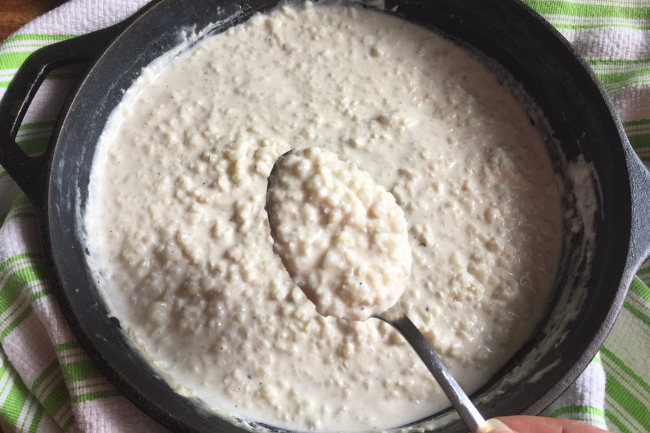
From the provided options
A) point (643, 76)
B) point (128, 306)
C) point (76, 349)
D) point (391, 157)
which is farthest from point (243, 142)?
point (643, 76)

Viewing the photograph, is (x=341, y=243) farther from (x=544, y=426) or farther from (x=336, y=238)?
(x=544, y=426)

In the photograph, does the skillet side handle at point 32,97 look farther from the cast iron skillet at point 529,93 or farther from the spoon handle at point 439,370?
the spoon handle at point 439,370

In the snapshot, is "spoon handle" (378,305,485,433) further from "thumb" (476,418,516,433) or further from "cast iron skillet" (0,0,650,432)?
"cast iron skillet" (0,0,650,432)

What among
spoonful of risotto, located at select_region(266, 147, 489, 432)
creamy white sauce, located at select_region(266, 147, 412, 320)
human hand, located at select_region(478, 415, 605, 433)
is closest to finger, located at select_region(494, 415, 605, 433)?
human hand, located at select_region(478, 415, 605, 433)

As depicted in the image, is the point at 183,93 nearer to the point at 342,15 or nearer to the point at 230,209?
the point at 230,209

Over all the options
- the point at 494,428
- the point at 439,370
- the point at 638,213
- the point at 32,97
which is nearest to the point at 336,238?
the point at 439,370

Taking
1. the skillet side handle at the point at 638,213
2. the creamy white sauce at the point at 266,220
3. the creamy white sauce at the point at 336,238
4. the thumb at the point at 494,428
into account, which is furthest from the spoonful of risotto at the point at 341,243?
the skillet side handle at the point at 638,213
